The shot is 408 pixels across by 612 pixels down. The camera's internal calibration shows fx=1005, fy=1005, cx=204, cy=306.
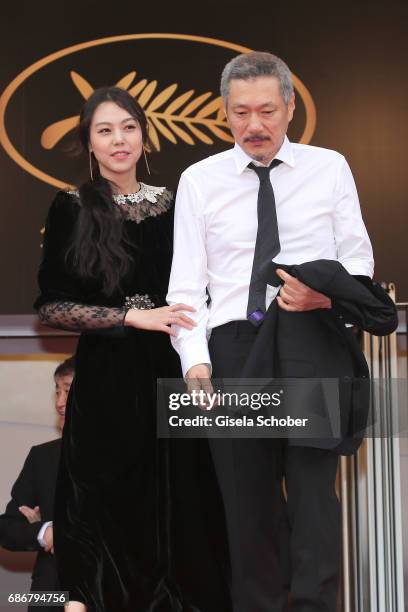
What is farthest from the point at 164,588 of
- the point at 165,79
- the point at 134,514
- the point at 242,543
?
the point at 165,79

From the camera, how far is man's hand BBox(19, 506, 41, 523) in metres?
3.60

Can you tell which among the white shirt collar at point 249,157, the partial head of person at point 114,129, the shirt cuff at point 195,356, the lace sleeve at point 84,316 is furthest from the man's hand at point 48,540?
the white shirt collar at point 249,157

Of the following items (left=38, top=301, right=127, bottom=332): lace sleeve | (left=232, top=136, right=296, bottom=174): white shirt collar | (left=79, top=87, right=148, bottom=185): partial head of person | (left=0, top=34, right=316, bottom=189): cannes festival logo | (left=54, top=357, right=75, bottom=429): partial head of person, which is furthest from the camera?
(left=0, top=34, right=316, bottom=189): cannes festival logo

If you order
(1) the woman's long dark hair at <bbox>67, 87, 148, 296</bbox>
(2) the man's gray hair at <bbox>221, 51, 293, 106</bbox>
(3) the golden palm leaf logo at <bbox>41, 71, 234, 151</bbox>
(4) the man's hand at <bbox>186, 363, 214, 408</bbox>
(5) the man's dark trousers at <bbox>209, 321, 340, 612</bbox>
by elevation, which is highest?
(3) the golden palm leaf logo at <bbox>41, 71, 234, 151</bbox>

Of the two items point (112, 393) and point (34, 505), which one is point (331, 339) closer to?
point (112, 393)

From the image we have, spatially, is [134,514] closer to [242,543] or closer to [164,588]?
[164,588]

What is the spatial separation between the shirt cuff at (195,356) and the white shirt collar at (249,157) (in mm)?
486

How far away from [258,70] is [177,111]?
6.26ft

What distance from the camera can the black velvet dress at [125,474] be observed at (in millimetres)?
2863

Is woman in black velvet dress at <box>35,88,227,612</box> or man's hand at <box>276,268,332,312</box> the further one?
woman in black velvet dress at <box>35,88,227,612</box>

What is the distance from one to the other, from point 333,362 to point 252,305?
0.25 meters

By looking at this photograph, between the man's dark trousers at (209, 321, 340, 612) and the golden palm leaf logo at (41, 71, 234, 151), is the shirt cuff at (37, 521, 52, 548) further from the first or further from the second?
the golden palm leaf logo at (41, 71, 234, 151)

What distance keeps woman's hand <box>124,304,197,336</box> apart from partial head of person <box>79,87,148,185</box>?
0.46m

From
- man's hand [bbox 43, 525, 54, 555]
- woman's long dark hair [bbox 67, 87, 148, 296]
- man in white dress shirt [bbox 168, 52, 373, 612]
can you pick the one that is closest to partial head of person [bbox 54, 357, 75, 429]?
man's hand [bbox 43, 525, 54, 555]
